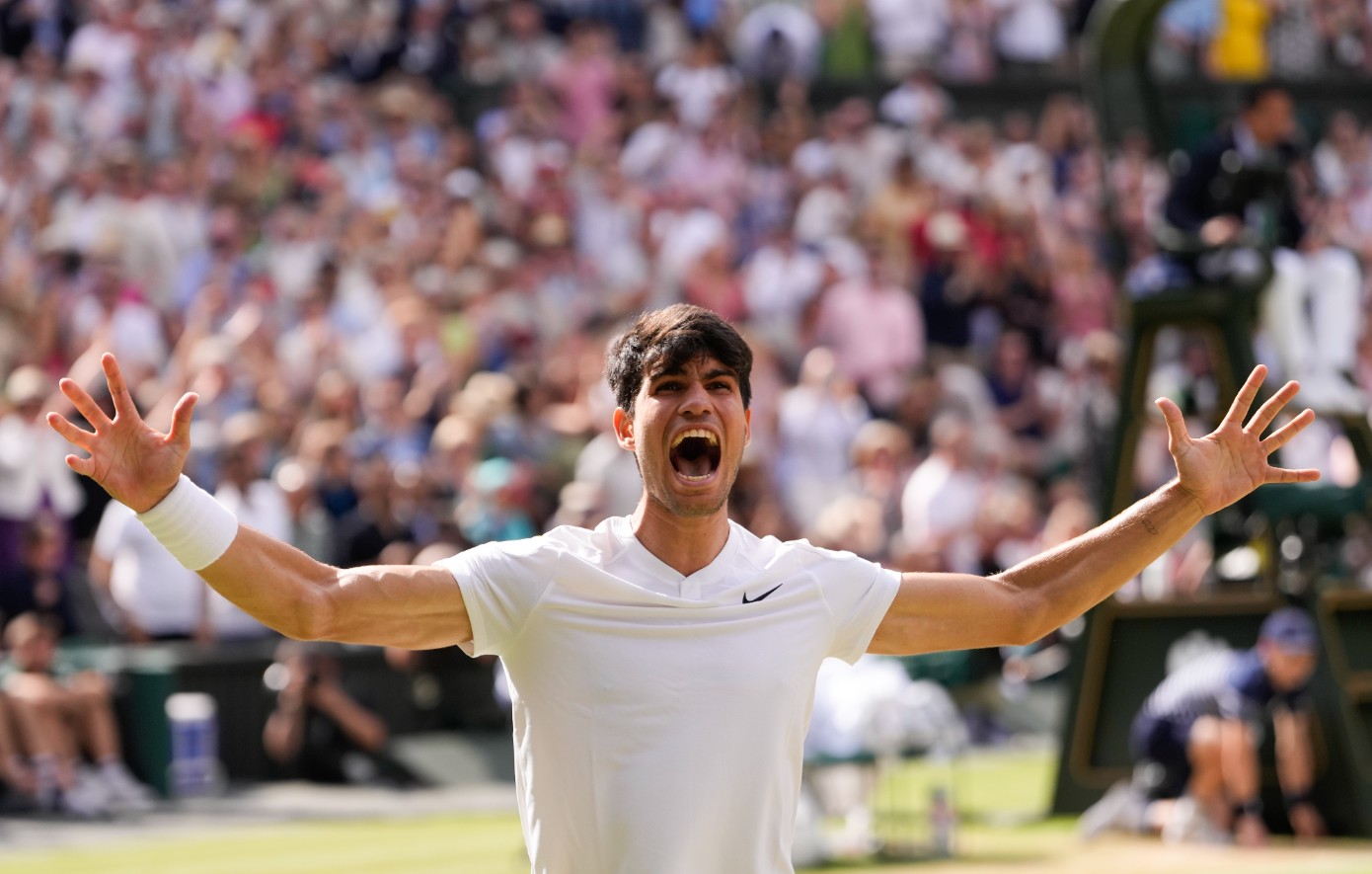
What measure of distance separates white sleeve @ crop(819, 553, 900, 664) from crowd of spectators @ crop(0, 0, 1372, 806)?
8.46 metres

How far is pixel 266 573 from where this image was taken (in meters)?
3.53

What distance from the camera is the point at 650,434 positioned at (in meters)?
3.76

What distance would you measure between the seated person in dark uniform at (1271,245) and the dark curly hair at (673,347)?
26.6 feet

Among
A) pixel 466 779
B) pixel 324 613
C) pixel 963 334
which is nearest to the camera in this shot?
pixel 324 613

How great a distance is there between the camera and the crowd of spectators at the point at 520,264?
1353 cm

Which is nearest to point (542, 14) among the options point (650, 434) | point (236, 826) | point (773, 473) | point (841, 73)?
point (841, 73)

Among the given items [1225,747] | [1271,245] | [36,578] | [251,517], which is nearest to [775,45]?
[251,517]

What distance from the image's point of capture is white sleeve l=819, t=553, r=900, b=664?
388cm

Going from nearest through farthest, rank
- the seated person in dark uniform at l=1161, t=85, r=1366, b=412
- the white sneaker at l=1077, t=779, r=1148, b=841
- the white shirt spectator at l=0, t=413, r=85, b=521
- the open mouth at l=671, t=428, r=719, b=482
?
the open mouth at l=671, t=428, r=719, b=482 → the white sneaker at l=1077, t=779, r=1148, b=841 → the seated person in dark uniform at l=1161, t=85, r=1366, b=412 → the white shirt spectator at l=0, t=413, r=85, b=521

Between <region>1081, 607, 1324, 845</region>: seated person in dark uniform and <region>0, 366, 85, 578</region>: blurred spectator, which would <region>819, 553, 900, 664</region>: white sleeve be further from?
<region>0, 366, 85, 578</region>: blurred spectator

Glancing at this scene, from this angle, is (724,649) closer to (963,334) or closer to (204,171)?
(204,171)

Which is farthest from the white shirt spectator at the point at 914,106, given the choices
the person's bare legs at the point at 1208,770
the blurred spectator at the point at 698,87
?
the person's bare legs at the point at 1208,770

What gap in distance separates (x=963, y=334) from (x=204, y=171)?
6309 millimetres

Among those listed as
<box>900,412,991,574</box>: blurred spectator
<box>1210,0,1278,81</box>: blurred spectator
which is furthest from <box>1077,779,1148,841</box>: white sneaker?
<box>1210,0,1278,81</box>: blurred spectator
